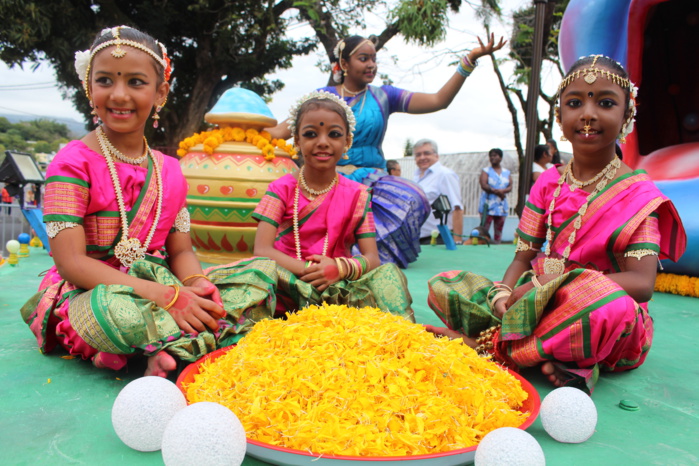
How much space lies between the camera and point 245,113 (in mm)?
4086

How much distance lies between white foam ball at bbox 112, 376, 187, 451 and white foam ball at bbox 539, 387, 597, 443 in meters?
1.00

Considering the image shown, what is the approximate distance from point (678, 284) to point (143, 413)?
162 inches

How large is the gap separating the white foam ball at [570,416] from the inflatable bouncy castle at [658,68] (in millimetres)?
3095

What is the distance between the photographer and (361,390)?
53.8 inches

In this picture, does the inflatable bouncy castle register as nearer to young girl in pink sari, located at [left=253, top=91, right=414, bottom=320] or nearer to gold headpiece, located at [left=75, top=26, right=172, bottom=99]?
young girl in pink sari, located at [left=253, top=91, right=414, bottom=320]

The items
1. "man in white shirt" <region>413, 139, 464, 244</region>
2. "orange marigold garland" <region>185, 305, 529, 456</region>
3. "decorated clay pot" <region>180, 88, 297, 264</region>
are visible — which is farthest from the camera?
"man in white shirt" <region>413, 139, 464, 244</region>

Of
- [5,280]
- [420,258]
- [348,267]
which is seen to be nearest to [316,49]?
[420,258]

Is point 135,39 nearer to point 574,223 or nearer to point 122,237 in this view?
point 122,237

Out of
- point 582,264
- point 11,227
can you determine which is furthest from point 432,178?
point 11,227

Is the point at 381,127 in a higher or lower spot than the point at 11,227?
higher

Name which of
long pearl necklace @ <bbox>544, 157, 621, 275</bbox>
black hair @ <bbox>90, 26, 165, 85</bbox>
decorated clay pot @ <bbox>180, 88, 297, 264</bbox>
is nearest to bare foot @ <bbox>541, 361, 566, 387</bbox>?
long pearl necklace @ <bbox>544, 157, 621, 275</bbox>

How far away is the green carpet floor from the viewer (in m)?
1.36

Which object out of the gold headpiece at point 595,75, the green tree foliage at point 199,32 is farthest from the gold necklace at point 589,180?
the green tree foliage at point 199,32

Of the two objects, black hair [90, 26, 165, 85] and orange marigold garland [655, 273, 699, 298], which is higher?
black hair [90, 26, 165, 85]
